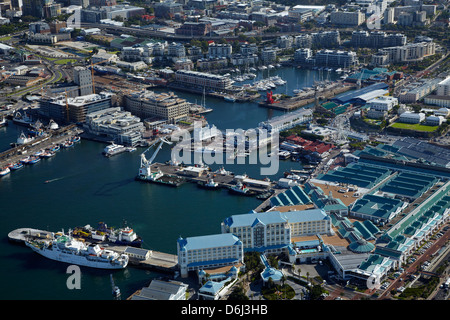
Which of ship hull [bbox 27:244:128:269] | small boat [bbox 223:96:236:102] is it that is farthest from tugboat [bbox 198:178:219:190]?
small boat [bbox 223:96:236:102]

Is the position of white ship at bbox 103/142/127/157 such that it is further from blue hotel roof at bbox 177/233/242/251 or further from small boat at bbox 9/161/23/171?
blue hotel roof at bbox 177/233/242/251

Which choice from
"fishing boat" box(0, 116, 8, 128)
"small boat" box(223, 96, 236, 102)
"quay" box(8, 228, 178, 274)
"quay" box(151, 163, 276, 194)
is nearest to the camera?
"quay" box(8, 228, 178, 274)

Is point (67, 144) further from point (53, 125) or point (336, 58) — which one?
point (336, 58)

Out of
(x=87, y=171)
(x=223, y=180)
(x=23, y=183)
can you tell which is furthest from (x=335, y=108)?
(x=23, y=183)

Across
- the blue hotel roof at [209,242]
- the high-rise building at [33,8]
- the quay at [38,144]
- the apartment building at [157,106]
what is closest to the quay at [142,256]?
the blue hotel roof at [209,242]

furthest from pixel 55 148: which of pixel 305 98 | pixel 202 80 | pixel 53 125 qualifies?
pixel 305 98

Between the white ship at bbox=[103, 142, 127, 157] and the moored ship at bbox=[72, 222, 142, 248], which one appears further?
the white ship at bbox=[103, 142, 127, 157]

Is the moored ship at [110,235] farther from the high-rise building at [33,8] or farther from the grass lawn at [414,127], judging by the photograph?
the high-rise building at [33,8]
